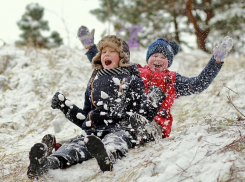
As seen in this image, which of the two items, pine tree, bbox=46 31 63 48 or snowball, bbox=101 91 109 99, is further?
pine tree, bbox=46 31 63 48

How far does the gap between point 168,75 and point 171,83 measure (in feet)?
0.32

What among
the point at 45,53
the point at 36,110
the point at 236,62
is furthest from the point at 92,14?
the point at 36,110

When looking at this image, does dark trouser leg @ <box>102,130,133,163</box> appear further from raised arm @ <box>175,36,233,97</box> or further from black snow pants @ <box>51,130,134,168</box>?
raised arm @ <box>175,36,233,97</box>

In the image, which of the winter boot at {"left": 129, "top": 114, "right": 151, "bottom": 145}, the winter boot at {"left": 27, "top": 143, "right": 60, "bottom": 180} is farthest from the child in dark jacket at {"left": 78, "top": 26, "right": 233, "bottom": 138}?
the winter boot at {"left": 27, "top": 143, "right": 60, "bottom": 180}

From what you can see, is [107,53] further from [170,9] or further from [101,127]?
[170,9]

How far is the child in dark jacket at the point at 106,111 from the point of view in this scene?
1878mm

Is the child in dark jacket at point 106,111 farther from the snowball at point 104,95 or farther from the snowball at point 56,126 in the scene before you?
the snowball at point 56,126

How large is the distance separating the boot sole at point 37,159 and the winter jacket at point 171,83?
1.30 meters

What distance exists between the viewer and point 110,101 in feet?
8.32

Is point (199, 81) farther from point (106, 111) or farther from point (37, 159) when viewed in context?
point (37, 159)

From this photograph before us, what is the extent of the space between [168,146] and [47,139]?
1.01 metres

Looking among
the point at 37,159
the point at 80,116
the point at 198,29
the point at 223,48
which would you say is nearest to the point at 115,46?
the point at 80,116

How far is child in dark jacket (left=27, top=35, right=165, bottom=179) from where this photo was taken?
6.16 feet

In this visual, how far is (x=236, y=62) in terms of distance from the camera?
19.9 ft
